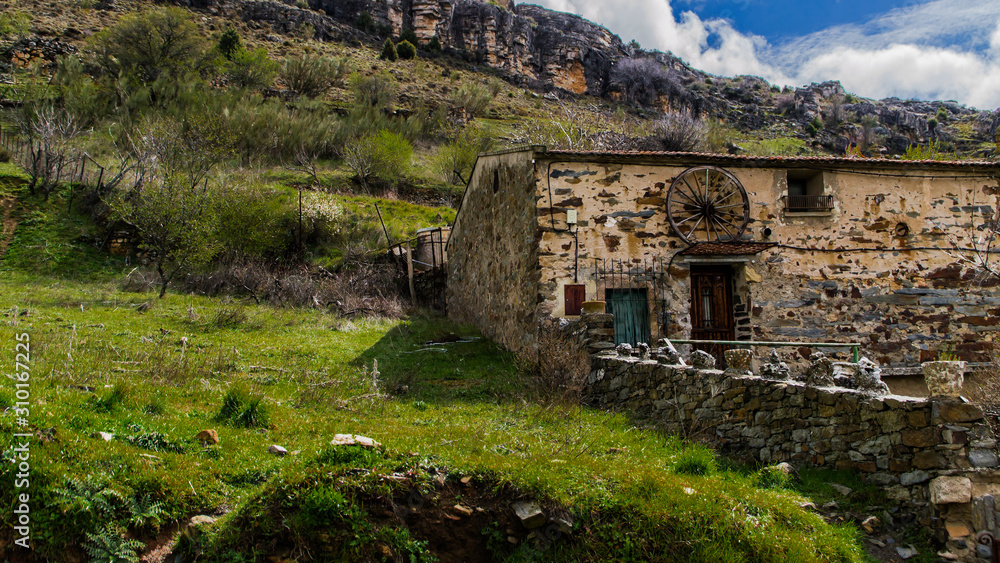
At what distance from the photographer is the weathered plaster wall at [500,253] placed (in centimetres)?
1156

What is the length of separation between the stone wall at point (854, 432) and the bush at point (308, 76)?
3715cm

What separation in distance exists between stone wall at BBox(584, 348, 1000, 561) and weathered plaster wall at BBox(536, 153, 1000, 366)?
3.91m

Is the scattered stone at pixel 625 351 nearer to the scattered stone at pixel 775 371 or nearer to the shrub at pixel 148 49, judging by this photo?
the scattered stone at pixel 775 371

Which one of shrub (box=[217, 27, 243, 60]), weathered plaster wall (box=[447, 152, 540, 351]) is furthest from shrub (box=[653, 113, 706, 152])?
shrub (box=[217, 27, 243, 60])

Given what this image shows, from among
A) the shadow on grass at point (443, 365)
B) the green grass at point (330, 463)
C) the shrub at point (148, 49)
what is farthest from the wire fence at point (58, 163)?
the shadow on grass at point (443, 365)

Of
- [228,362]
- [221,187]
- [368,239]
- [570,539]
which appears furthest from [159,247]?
[570,539]

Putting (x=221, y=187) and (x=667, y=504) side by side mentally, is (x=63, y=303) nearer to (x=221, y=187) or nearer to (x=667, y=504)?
(x=221, y=187)

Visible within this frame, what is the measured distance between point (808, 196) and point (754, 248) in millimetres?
1833

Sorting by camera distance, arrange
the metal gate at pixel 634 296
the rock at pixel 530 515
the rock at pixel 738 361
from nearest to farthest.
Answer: the rock at pixel 530 515 < the rock at pixel 738 361 < the metal gate at pixel 634 296

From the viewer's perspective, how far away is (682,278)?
470 inches

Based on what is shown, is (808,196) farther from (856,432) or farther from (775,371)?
(856,432)

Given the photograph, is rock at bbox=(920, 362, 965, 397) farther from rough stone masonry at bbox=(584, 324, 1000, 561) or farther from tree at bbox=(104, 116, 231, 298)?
tree at bbox=(104, 116, 231, 298)

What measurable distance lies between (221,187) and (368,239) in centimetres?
522

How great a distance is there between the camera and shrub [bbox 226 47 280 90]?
37.0 m
